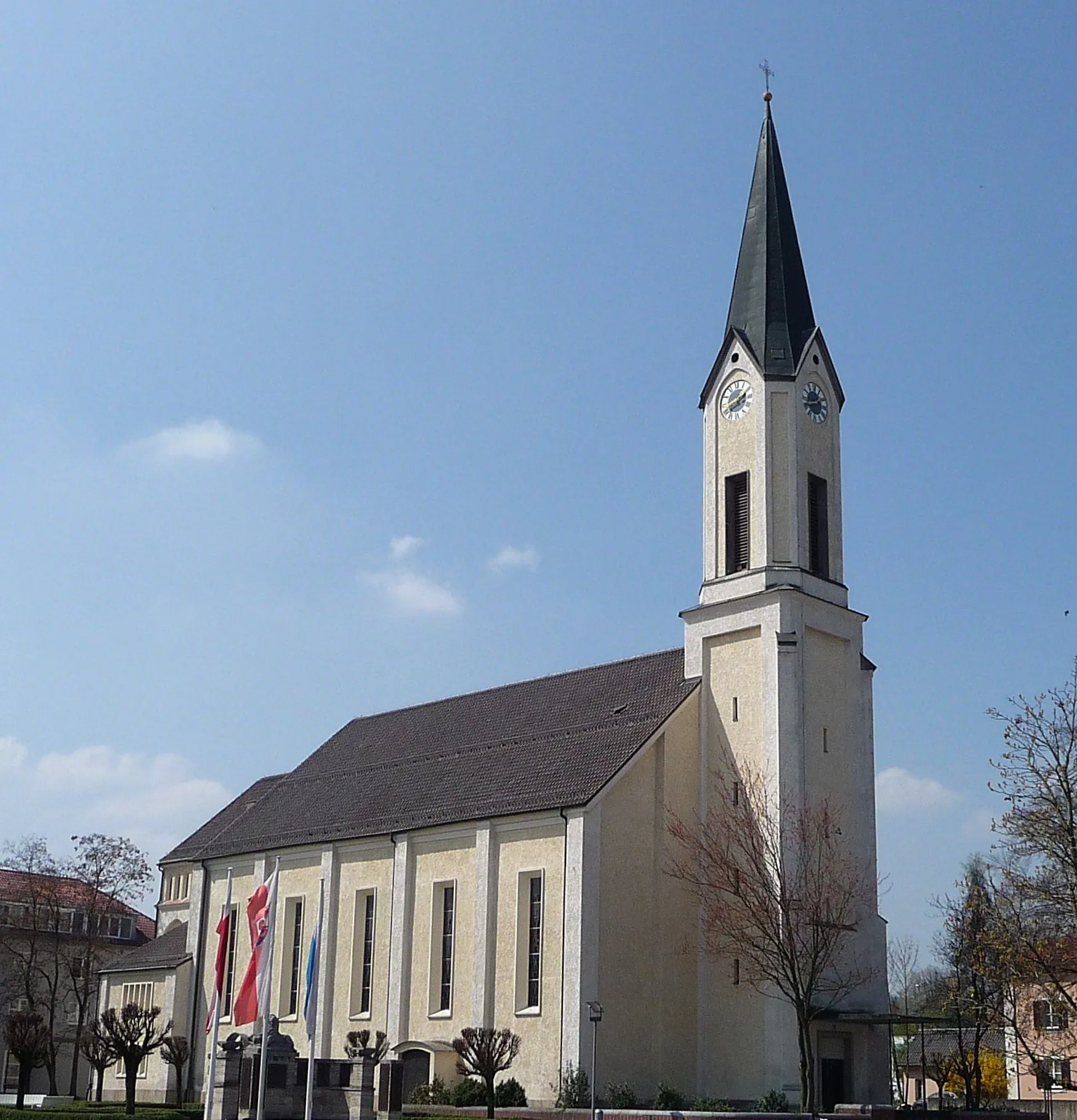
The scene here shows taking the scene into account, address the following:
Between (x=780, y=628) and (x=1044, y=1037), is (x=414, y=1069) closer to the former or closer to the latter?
(x=780, y=628)

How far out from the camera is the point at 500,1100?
126 ft

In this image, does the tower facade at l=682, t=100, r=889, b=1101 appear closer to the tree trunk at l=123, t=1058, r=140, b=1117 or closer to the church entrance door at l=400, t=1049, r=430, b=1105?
the church entrance door at l=400, t=1049, r=430, b=1105

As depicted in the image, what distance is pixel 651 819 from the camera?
135 ft

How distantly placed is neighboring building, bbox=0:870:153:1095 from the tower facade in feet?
115

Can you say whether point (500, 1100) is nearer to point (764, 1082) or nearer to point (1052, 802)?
point (764, 1082)

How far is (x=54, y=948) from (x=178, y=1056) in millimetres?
21051

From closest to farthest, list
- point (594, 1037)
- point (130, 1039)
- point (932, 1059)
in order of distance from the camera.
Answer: point (594, 1037) < point (130, 1039) < point (932, 1059)

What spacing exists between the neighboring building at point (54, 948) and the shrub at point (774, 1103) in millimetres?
36015

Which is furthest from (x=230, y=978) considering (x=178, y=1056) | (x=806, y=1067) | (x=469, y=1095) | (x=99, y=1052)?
(x=806, y=1067)

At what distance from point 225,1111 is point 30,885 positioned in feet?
109

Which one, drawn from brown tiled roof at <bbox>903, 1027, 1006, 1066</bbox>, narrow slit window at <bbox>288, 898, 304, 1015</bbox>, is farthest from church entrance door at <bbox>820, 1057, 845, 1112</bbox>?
brown tiled roof at <bbox>903, 1027, 1006, 1066</bbox>

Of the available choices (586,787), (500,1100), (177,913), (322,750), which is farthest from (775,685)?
(177,913)

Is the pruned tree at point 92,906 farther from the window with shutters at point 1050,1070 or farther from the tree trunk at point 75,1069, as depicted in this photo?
the window with shutters at point 1050,1070

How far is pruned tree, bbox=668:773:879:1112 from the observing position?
36.2 metres
